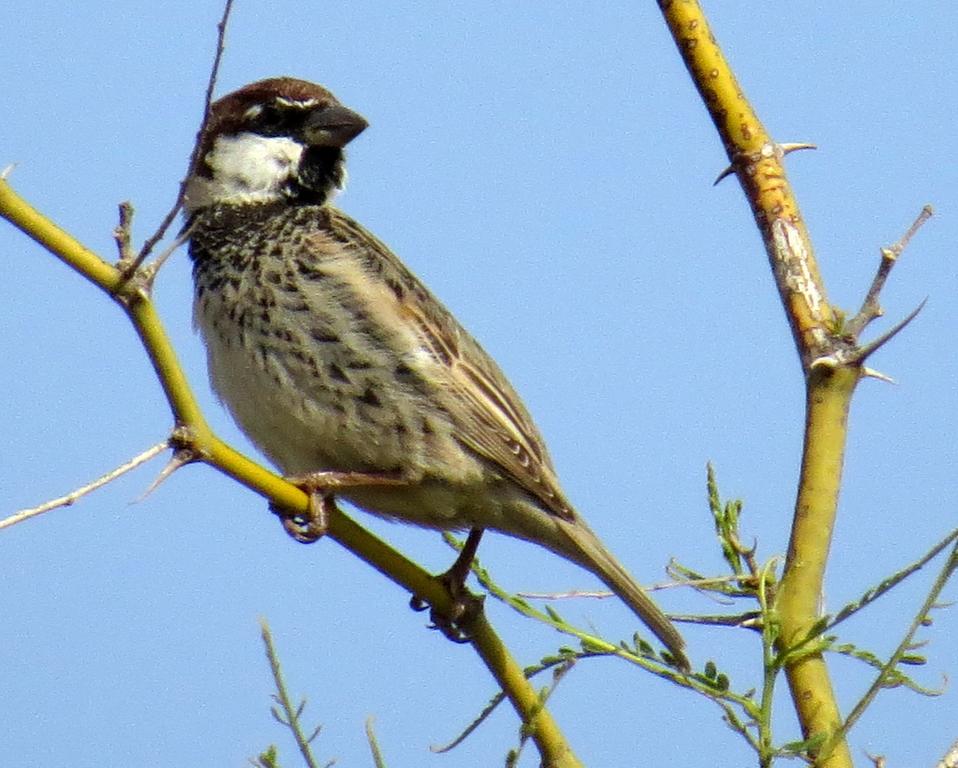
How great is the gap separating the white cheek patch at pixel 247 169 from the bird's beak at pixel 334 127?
6cm

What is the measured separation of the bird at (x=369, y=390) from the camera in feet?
12.6

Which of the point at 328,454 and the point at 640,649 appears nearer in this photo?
the point at 640,649

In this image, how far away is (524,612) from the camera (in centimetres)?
289

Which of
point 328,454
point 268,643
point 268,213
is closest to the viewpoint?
point 268,643

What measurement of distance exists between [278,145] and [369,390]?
Answer: 3.33 ft

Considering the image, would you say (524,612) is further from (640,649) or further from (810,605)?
(810,605)

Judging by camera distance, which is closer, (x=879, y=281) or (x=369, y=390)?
(x=879, y=281)

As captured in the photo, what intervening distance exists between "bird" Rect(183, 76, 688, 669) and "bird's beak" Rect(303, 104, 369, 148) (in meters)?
0.33

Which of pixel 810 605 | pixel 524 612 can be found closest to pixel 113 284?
pixel 524 612

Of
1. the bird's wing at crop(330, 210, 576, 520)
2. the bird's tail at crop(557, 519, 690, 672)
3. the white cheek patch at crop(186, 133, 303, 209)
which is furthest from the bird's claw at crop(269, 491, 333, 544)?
the white cheek patch at crop(186, 133, 303, 209)

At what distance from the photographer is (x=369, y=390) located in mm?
3869

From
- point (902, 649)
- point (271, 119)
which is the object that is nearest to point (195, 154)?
point (902, 649)

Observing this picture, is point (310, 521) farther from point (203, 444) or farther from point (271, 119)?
point (271, 119)

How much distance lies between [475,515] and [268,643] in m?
1.48
